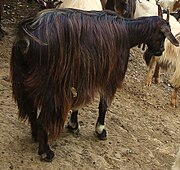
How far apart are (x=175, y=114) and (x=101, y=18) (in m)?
3.04

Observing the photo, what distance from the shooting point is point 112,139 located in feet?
16.7

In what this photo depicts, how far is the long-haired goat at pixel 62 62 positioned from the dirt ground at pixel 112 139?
8.9 inches

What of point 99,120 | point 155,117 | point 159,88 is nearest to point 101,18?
point 99,120

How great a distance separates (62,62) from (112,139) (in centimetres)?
152

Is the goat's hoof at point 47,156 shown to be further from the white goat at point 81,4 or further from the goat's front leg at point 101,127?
the white goat at point 81,4

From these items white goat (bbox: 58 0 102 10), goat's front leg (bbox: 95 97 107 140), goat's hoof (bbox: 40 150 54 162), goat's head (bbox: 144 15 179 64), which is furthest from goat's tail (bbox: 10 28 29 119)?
white goat (bbox: 58 0 102 10)

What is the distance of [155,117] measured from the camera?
20.4ft

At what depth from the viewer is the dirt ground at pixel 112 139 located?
14.5 feet

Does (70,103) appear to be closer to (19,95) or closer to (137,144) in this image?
(19,95)

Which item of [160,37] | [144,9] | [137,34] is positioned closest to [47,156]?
[137,34]

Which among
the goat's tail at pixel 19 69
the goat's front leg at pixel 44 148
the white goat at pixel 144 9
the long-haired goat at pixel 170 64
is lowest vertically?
the long-haired goat at pixel 170 64

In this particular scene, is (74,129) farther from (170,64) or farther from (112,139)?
(170,64)

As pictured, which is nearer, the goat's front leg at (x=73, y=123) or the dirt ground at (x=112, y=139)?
the dirt ground at (x=112, y=139)

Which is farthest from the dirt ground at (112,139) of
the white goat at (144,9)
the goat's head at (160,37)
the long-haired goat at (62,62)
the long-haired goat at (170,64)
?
the white goat at (144,9)
